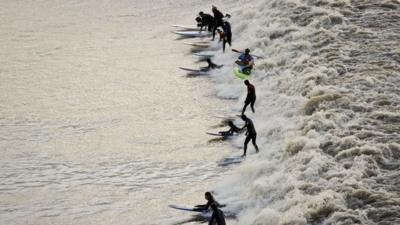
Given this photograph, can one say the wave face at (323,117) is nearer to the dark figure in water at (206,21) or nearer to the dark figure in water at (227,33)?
the dark figure in water at (227,33)

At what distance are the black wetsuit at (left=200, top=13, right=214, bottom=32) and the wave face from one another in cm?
179

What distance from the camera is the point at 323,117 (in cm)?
1767

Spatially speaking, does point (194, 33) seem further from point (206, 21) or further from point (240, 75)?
point (240, 75)

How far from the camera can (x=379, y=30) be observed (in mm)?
24969

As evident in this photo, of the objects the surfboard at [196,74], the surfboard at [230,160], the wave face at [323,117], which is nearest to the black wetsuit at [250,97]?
the wave face at [323,117]

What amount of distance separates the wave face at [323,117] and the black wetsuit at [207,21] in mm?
1792

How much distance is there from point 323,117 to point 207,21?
1423cm

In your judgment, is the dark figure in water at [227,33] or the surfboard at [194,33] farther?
the surfboard at [194,33]

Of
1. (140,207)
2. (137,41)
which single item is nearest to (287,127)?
(140,207)

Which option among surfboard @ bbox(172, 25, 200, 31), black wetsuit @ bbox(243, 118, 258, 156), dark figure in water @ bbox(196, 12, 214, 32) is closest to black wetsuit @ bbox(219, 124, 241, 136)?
black wetsuit @ bbox(243, 118, 258, 156)

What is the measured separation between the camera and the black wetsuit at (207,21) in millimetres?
30695

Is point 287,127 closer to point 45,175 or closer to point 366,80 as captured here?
point 366,80

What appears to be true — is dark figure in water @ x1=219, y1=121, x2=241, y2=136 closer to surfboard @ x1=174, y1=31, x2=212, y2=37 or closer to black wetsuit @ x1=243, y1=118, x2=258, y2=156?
black wetsuit @ x1=243, y1=118, x2=258, y2=156

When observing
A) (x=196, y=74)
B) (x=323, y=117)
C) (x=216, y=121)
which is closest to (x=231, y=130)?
(x=216, y=121)
